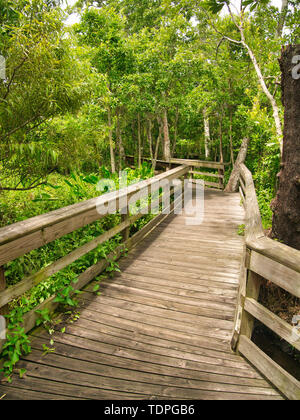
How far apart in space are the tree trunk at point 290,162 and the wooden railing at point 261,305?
1.20 metres

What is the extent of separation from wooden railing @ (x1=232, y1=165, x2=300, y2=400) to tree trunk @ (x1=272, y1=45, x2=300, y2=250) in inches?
47.3

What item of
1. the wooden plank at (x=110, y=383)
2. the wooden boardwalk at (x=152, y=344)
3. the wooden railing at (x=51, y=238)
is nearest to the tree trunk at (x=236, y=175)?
the wooden boardwalk at (x=152, y=344)

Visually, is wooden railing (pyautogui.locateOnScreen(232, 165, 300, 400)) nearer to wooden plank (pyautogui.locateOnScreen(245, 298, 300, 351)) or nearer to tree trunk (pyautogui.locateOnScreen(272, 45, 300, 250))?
wooden plank (pyautogui.locateOnScreen(245, 298, 300, 351))

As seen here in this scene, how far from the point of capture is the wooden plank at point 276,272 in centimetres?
178

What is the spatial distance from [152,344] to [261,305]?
1.02 meters

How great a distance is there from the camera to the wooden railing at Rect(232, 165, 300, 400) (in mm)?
1793

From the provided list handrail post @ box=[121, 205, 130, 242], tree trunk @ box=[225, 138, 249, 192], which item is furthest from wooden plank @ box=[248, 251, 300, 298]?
tree trunk @ box=[225, 138, 249, 192]

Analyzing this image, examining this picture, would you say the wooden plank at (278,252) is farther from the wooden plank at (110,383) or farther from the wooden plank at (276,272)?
the wooden plank at (110,383)

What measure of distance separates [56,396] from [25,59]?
2913 mm

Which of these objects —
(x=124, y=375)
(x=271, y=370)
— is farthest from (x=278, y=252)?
(x=124, y=375)

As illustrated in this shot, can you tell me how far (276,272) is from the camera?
6.34 ft

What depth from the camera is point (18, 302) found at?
8.98 feet
